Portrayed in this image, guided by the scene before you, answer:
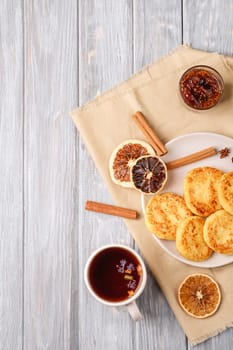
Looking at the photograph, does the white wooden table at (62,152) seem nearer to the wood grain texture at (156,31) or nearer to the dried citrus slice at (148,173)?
the wood grain texture at (156,31)

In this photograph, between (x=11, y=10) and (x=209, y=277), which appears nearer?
(x=209, y=277)

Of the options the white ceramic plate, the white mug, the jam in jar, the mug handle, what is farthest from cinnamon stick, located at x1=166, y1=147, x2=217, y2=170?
the mug handle

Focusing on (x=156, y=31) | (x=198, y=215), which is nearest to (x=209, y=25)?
(x=156, y=31)

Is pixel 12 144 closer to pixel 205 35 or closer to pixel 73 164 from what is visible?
pixel 73 164

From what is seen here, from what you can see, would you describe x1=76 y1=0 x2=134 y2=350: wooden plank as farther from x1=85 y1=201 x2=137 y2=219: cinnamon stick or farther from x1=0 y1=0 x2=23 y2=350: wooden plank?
x1=0 y1=0 x2=23 y2=350: wooden plank

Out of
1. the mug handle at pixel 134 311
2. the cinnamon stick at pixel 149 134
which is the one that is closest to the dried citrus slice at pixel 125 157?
the cinnamon stick at pixel 149 134

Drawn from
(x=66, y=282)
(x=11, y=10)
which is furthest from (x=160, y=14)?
(x=66, y=282)

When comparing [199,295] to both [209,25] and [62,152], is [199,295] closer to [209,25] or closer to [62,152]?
[62,152]
